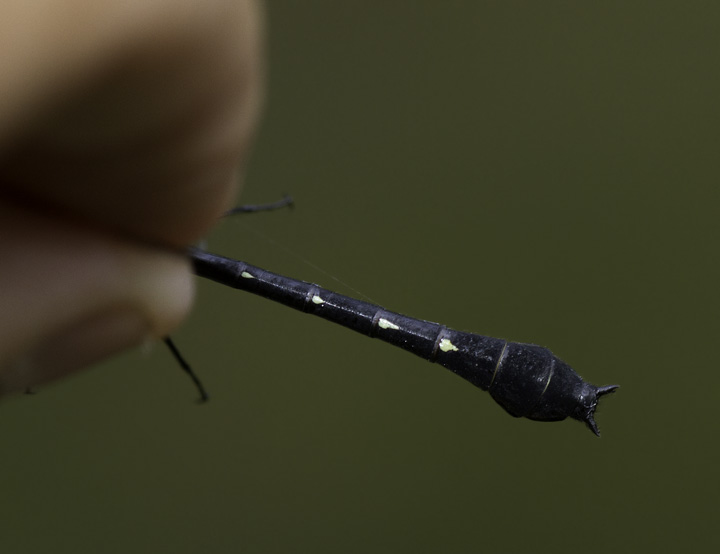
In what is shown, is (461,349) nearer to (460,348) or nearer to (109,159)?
→ (460,348)

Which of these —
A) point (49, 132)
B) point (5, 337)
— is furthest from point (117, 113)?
point (5, 337)

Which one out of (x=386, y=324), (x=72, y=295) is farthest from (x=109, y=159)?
(x=386, y=324)

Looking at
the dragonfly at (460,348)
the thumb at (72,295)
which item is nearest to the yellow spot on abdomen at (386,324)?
the dragonfly at (460,348)

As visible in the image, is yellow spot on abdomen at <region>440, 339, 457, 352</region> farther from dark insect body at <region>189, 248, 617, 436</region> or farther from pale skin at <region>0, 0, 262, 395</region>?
pale skin at <region>0, 0, 262, 395</region>

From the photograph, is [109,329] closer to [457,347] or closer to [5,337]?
[5,337]

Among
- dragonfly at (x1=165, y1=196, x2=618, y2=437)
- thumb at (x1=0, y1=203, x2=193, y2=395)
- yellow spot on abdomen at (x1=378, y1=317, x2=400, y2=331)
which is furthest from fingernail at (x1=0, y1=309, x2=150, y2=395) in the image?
yellow spot on abdomen at (x1=378, y1=317, x2=400, y2=331)

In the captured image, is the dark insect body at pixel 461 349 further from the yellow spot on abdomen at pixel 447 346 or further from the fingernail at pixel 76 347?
the fingernail at pixel 76 347
